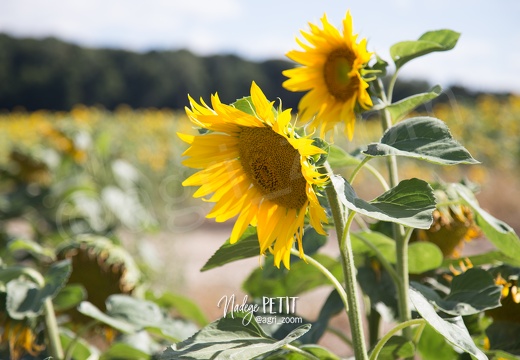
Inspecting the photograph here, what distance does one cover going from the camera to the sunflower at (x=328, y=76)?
0.77 metres

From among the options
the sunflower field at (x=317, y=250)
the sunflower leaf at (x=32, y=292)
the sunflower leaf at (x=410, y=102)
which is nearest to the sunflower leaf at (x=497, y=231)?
the sunflower field at (x=317, y=250)

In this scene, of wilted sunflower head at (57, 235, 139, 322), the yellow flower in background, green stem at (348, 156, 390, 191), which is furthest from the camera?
wilted sunflower head at (57, 235, 139, 322)

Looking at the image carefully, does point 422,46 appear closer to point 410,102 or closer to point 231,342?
point 410,102

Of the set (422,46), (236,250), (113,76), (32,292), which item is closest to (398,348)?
(236,250)

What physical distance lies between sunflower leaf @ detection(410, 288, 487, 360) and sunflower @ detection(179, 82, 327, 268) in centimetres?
10

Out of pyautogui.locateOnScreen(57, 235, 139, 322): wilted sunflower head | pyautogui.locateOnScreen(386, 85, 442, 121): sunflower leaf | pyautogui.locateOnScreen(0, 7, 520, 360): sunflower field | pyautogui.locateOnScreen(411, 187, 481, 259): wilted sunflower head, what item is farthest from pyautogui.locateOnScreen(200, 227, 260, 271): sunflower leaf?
pyautogui.locateOnScreen(57, 235, 139, 322): wilted sunflower head

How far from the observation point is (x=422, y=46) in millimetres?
691

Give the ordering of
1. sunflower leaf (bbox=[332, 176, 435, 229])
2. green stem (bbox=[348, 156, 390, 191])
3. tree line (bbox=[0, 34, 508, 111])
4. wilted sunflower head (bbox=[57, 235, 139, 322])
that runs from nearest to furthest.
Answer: sunflower leaf (bbox=[332, 176, 435, 229]) < green stem (bbox=[348, 156, 390, 191]) < wilted sunflower head (bbox=[57, 235, 139, 322]) < tree line (bbox=[0, 34, 508, 111])

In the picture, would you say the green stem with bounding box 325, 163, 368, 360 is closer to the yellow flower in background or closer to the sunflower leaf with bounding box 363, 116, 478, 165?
the sunflower leaf with bounding box 363, 116, 478, 165

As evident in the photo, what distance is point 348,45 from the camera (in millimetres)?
783

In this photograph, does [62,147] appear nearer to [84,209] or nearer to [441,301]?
[84,209]

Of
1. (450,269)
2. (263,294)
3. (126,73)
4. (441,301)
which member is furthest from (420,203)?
(126,73)

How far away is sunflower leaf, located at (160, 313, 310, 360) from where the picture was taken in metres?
0.52

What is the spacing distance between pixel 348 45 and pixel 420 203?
0.32 meters
